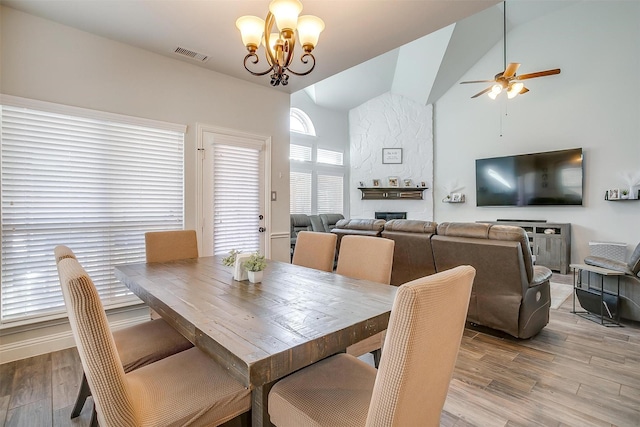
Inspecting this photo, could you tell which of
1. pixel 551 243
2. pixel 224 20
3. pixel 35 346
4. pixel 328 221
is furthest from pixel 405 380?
pixel 328 221

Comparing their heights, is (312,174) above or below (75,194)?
above

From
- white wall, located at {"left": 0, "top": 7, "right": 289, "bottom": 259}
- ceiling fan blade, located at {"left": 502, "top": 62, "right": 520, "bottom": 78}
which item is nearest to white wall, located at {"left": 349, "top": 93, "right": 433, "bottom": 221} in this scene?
ceiling fan blade, located at {"left": 502, "top": 62, "right": 520, "bottom": 78}

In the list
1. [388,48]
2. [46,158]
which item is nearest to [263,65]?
[388,48]

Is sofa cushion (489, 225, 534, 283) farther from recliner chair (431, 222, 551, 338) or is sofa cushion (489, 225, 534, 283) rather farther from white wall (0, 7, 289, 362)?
white wall (0, 7, 289, 362)

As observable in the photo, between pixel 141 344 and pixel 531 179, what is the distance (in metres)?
6.55

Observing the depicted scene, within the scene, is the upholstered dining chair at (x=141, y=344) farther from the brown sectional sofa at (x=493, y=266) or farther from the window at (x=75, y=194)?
the brown sectional sofa at (x=493, y=266)

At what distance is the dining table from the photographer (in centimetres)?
93

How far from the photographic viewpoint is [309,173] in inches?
296

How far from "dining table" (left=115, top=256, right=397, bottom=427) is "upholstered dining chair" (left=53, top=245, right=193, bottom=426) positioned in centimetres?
24

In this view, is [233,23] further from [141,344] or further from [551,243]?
[551,243]

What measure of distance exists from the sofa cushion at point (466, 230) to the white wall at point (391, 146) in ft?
14.8

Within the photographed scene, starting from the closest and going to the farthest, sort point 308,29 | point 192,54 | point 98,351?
point 98,351, point 308,29, point 192,54

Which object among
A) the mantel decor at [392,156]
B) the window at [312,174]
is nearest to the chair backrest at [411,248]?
the window at [312,174]

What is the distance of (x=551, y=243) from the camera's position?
17.4 feet
